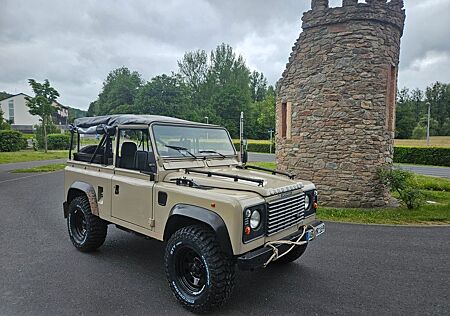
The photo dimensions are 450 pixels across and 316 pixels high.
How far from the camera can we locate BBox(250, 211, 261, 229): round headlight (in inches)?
132

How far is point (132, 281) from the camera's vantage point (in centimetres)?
427

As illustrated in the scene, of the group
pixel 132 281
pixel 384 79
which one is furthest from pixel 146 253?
pixel 384 79

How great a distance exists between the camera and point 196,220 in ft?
11.8

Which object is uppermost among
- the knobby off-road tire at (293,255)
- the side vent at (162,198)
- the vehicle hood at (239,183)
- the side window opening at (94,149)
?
the side window opening at (94,149)

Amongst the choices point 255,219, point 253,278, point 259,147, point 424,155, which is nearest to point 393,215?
point 253,278

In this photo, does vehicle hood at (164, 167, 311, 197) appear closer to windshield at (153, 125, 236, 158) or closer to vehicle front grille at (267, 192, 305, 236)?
vehicle front grille at (267, 192, 305, 236)

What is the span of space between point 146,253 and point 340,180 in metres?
6.26

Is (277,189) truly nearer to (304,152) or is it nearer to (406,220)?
(406,220)

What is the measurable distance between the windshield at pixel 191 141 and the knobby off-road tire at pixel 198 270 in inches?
48.7

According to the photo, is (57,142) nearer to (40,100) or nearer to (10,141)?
(10,141)

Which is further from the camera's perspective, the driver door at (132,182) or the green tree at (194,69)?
the green tree at (194,69)

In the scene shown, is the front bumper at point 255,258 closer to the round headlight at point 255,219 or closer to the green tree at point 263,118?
the round headlight at point 255,219

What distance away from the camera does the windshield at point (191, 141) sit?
4.43m

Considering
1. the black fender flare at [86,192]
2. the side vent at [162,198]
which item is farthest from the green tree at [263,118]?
the side vent at [162,198]
